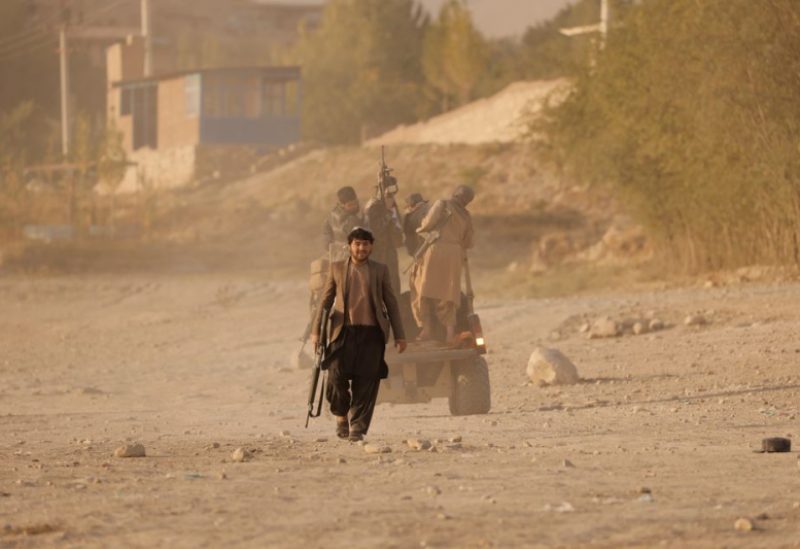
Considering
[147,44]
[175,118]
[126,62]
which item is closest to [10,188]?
[175,118]

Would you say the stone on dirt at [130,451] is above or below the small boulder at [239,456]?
below

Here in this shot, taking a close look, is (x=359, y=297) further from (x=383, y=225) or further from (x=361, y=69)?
(x=361, y=69)

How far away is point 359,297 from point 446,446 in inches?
45.1

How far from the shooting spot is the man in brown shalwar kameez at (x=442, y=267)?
14.1 metres

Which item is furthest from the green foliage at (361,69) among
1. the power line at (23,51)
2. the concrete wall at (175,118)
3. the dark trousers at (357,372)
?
the dark trousers at (357,372)

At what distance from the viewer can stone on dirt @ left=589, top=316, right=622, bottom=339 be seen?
2123cm

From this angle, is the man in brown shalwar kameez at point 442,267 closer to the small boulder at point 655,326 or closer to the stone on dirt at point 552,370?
the stone on dirt at point 552,370

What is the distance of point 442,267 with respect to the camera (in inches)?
561

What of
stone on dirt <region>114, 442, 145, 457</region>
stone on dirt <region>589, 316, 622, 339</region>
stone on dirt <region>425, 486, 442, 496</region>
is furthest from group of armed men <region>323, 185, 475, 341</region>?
stone on dirt <region>589, 316, 622, 339</region>

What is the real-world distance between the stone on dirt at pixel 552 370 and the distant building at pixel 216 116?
139 ft

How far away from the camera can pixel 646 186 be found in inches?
1244

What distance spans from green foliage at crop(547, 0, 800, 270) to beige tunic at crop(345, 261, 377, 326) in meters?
17.1

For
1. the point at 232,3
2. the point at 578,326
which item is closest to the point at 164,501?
the point at 578,326

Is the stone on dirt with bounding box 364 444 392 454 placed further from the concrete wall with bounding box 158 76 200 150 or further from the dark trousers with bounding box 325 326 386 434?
the concrete wall with bounding box 158 76 200 150
